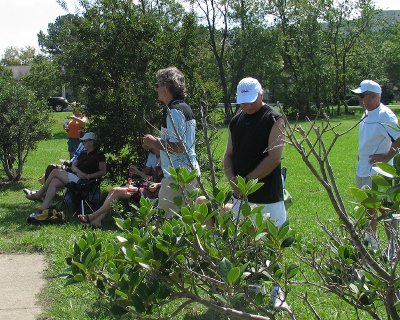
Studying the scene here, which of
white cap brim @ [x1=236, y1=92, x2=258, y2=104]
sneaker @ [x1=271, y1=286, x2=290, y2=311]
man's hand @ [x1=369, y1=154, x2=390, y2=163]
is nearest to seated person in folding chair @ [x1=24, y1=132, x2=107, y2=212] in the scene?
man's hand @ [x1=369, y1=154, x2=390, y2=163]

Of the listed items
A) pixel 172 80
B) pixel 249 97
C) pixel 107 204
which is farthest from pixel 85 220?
pixel 249 97

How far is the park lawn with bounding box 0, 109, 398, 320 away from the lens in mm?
4660

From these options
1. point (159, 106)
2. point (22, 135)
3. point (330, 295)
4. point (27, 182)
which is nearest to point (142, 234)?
point (330, 295)

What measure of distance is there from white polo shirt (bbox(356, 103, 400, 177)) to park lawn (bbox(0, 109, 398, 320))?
0.29m

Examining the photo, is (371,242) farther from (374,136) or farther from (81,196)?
(81,196)

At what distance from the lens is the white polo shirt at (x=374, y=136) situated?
560cm

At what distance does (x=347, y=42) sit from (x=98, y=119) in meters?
37.8

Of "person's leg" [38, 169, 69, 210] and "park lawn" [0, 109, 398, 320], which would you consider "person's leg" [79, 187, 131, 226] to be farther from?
"person's leg" [38, 169, 69, 210]

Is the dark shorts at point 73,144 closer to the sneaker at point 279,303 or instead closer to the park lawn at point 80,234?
the park lawn at point 80,234

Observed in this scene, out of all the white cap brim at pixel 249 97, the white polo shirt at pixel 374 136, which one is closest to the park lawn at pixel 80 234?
the white polo shirt at pixel 374 136

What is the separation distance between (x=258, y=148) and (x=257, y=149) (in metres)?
0.01

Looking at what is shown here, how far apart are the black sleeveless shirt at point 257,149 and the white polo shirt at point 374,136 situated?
1.44 meters

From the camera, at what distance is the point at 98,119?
350 inches

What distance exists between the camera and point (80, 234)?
708 cm
